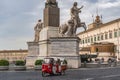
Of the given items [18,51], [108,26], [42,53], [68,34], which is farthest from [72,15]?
[18,51]

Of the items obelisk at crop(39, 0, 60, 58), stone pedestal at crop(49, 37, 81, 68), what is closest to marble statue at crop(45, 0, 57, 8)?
obelisk at crop(39, 0, 60, 58)

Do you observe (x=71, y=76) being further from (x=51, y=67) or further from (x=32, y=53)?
(x=32, y=53)

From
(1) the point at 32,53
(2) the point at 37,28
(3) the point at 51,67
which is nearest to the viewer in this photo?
(3) the point at 51,67

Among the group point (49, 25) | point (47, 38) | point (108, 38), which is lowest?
point (47, 38)

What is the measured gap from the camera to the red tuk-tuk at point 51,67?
2321 centimetres

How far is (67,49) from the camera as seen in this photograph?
102 feet

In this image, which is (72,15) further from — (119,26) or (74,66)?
(119,26)

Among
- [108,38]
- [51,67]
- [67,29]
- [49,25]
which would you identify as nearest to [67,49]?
[67,29]

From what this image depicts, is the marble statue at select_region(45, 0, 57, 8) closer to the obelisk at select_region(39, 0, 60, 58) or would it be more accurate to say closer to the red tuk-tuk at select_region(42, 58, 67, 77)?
the obelisk at select_region(39, 0, 60, 58)

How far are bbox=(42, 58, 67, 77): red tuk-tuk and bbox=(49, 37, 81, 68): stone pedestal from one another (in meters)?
6.45

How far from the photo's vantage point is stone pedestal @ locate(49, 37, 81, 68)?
30.8 metres

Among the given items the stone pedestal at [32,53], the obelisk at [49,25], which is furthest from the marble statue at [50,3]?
the stone pedestal at [32,53]

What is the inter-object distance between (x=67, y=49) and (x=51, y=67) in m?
7.85

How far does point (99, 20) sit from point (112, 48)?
2079 inches
